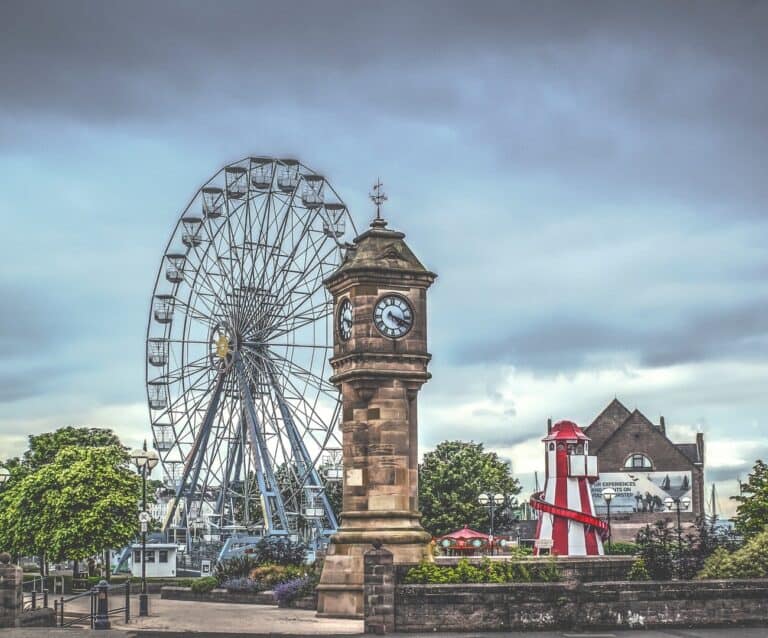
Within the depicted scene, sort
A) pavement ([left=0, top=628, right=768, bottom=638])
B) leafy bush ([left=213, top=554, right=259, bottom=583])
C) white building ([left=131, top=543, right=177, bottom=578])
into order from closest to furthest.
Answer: pavement ([left=0, top=628, right=768, bottom=638]), leafy bush ([left=213, top=554, right=259, bottom=583]), white building ([left=131, top=543, right=177, bottom=578])

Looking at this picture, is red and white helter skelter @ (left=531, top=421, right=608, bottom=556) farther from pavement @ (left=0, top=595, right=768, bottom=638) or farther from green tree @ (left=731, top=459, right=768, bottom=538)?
pavement @ (left=0, top=595, right=768, bottom=638)

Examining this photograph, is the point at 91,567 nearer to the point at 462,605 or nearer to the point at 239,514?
the point at 239,514

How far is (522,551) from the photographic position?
37938 millimetres

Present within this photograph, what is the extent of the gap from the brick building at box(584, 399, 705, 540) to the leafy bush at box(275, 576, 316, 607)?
5798 centimetres

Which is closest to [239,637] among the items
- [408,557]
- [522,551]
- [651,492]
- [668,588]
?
[408,557]

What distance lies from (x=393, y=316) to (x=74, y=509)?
105ft

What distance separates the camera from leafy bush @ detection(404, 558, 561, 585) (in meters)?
28.1

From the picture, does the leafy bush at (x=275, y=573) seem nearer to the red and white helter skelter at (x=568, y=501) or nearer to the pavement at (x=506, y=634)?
the pavement at (x=506, y=634)

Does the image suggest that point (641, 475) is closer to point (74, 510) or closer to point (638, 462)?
point (638, 462)

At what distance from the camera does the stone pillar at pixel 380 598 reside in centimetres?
2692

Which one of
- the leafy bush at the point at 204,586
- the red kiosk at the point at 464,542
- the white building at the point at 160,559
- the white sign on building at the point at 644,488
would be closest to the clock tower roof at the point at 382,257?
the leafy bush at the point at 204,586

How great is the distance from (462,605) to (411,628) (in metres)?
1.24

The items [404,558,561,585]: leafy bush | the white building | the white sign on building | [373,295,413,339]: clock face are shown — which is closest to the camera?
Answer: [404,558,561,585]: leafy bush

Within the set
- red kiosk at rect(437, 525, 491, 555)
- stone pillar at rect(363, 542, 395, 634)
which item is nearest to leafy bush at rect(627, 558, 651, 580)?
stone pillar at rect(363, 542, 395, 634)
